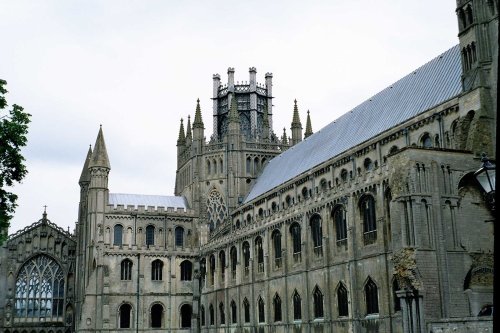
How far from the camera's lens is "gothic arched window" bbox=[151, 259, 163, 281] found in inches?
2938

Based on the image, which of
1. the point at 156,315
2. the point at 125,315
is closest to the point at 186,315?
the point at 156,315

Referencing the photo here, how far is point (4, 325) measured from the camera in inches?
3007

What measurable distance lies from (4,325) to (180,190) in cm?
2744

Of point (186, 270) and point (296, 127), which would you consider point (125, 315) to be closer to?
point (186, 270)

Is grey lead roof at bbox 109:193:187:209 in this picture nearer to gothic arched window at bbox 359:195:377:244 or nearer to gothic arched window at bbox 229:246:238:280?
gothic arched window at bbox 229:246:238:280

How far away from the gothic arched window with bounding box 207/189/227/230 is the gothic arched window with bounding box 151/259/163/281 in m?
8.98

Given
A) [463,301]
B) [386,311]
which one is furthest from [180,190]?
[463,301]

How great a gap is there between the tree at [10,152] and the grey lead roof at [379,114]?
28163 mm

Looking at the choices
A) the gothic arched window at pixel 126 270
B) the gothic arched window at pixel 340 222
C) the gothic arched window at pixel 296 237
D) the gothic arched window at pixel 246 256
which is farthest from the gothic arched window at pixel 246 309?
the gothic arched window at pixel 340 222

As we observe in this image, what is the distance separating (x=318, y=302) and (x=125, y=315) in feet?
98.2

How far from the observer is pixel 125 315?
2854 inches

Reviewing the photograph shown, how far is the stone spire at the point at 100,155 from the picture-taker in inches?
3056

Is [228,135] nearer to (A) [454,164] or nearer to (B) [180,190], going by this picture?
(B) [180,190]

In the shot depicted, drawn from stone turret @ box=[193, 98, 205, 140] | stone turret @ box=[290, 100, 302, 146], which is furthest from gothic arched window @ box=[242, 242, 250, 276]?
stone turret @ box=[290, 100, 302, 146]
